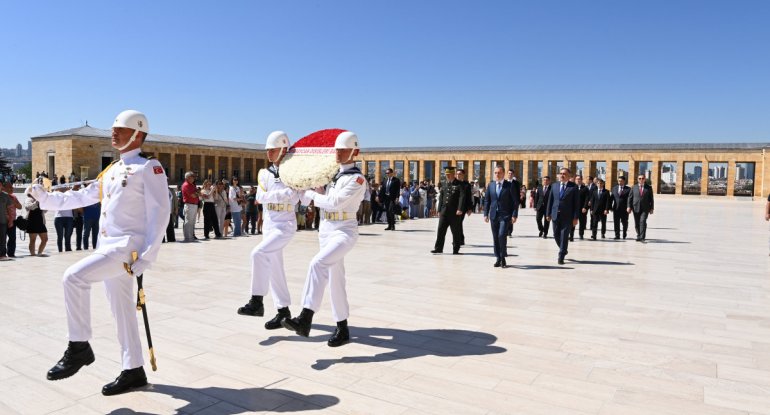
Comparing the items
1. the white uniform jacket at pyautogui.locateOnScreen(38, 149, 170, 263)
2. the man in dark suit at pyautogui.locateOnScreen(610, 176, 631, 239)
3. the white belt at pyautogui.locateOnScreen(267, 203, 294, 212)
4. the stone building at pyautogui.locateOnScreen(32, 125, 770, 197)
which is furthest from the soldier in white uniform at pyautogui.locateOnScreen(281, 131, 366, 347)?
the stone building at pyautogui.locateOnScreen(32, 125, 770, 197)

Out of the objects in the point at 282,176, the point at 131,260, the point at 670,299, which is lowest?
the point at 670,299

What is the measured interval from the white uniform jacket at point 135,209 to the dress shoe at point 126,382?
787mm

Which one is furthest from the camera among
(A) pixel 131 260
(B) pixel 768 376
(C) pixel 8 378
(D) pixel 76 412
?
(B) pixel 768 376

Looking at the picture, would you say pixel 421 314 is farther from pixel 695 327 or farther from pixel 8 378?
pixel 8 378

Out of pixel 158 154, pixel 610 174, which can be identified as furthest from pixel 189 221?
pixel 158 154

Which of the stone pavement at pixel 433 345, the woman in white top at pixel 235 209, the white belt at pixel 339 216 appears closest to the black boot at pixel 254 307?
the stone pavement at pixel 433 345

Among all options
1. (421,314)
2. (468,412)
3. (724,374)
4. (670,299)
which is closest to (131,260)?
(468,412)

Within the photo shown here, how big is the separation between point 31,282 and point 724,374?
8.37 m

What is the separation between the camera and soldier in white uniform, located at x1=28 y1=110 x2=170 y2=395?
348 centimetres

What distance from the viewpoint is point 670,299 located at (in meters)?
7.07

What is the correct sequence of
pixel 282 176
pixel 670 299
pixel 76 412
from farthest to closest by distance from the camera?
pixel 670 299 → pixel 282 176 → pixel 76 412

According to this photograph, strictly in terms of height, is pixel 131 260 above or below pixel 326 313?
above

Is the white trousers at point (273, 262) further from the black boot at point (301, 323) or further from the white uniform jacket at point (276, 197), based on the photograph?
the black boot at point (301, 323)

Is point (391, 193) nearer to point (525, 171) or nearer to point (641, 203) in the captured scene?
point (641, 203)
